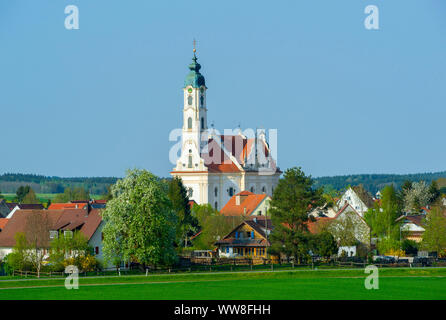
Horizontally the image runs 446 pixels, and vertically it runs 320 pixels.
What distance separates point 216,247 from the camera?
91312 millimetres

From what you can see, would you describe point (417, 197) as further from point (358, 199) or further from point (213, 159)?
point (213, 159)

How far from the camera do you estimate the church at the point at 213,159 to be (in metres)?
150

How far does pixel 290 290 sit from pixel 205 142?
330ft

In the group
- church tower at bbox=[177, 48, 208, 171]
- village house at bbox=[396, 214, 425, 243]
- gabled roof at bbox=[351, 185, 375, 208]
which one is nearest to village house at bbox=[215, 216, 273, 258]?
village house at bbox=[396, 214, 425, 243]

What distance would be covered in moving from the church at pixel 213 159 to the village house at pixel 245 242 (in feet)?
191

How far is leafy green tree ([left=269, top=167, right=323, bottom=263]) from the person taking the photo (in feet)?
252

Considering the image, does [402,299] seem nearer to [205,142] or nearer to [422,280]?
[422,280]

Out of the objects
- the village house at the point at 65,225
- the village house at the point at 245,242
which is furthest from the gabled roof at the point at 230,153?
the village house at the point at 65,225

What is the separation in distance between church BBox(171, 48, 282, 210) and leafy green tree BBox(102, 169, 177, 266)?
2951 inches

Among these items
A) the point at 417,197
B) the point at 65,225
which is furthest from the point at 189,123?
the point at 65,225

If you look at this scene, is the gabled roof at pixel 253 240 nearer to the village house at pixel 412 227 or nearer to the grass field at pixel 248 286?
the grass field at pixel 248 286

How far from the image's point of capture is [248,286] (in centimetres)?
5984

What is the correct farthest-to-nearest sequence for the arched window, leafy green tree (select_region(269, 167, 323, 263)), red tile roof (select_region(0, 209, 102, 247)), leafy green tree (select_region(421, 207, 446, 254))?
1. the arched window
2. leafy green tree (select_region(421, 207, 446, 254))
3. red tile roof (select_region(0, 209, 102, 247))
4. leafy green tree (select_region(269, 167, 323, 263))

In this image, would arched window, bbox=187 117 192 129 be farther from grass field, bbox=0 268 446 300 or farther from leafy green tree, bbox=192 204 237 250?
grass field, bbox=0 268 446 300
